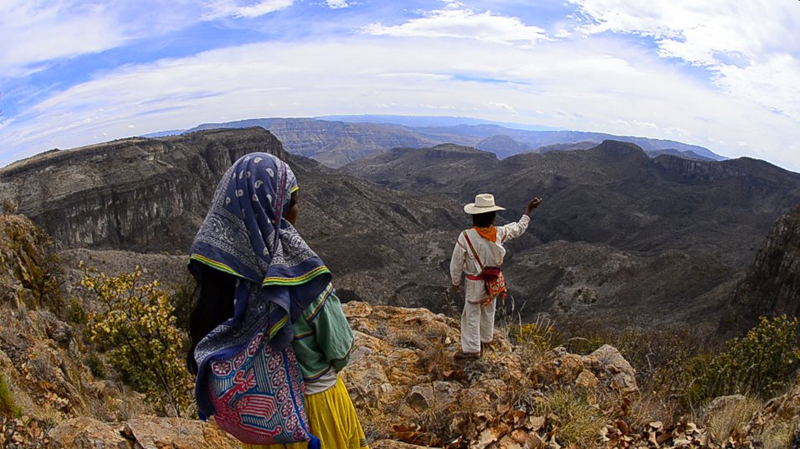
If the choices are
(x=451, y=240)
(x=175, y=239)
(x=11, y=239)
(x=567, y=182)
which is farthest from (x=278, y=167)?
(x=567, y=182)

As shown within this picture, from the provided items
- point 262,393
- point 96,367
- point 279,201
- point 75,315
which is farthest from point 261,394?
point 75,315

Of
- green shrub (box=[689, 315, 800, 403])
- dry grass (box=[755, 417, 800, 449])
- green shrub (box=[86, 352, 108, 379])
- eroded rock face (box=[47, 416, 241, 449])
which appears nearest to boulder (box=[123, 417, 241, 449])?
eroded rock face (box=[47, 416, 241, 449])

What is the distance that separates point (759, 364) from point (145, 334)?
9202 millimetres

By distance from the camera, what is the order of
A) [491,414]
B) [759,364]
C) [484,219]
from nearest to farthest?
[491,414] < [484,219] < [759,364]

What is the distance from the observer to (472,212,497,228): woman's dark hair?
16.1 feet

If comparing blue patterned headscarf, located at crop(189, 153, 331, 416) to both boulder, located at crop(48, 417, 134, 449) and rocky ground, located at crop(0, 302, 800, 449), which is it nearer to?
boulder, located at crop(48, 417, 134, 449)

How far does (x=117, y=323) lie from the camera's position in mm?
5391

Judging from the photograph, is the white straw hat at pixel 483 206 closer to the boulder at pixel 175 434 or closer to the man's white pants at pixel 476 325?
the man's white pants at pixel 476 325

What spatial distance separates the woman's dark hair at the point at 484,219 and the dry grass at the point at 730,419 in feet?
8.28

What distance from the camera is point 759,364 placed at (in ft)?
24.3

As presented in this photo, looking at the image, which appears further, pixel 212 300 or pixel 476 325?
pixel 476 325

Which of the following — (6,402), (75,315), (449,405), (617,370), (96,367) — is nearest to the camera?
(6,402)

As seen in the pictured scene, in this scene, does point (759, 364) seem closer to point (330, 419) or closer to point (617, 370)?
point (617, 370)

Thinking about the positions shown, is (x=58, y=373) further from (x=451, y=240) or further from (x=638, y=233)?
(x=638, y=233)
